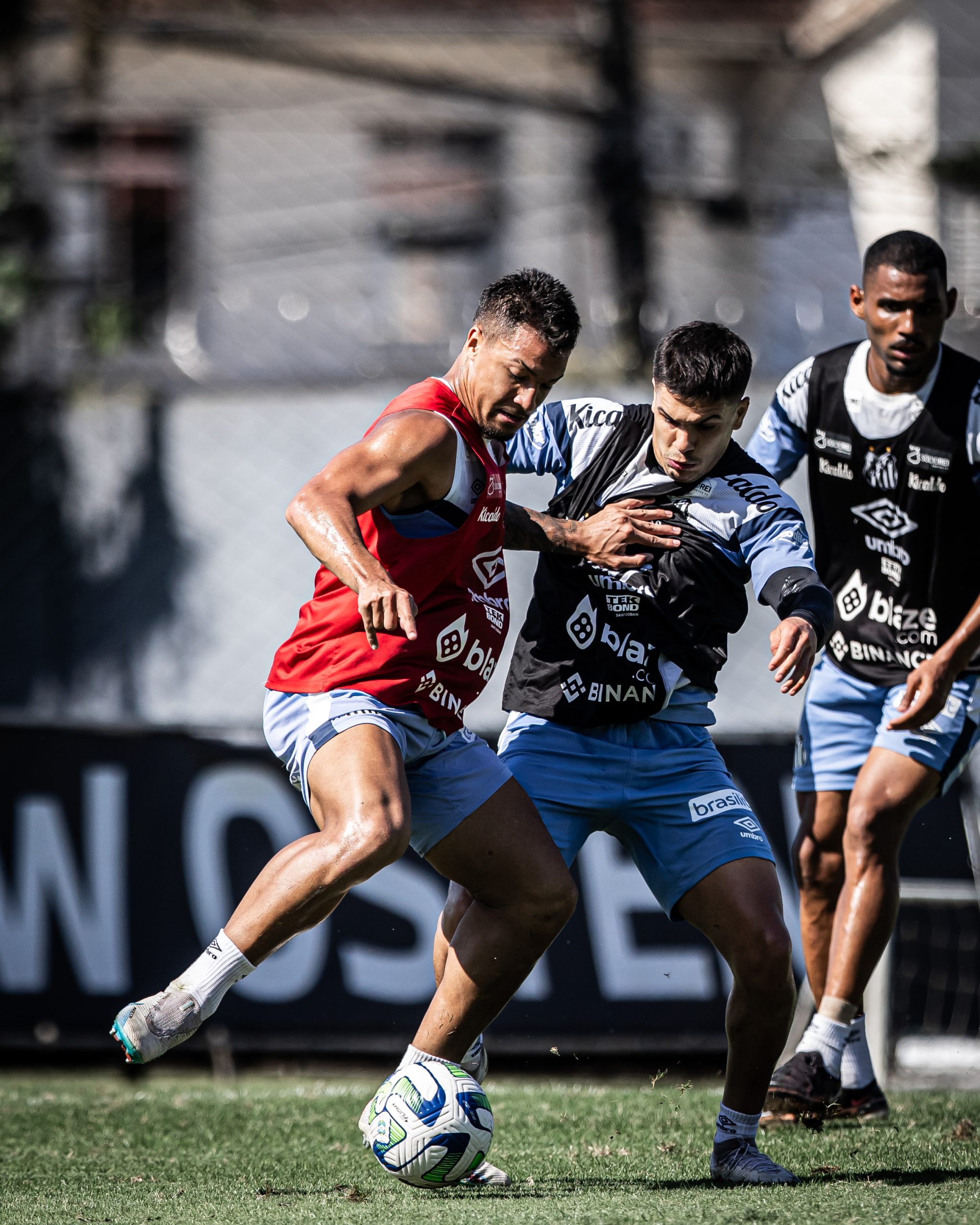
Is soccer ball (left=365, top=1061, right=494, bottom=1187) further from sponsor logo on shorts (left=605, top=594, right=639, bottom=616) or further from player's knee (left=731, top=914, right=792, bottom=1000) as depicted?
sponsor logo on shorts (left=605, top=594, right=639, bottom=616)

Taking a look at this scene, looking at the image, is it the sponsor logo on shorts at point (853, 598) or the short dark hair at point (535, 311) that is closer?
the short dark hair at point (535, 311)

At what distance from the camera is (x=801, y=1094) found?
4.66 meters

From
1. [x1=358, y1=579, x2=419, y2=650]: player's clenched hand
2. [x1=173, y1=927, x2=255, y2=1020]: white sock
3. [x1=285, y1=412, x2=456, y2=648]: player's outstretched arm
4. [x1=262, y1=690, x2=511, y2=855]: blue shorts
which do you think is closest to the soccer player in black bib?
[x1=262, y1=690, x2=511, y2=855]: blue shorts

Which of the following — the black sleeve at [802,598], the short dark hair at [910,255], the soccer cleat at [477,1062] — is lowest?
the soccer cleat at [477,1062]

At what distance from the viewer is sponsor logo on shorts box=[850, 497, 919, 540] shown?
15.9 feet

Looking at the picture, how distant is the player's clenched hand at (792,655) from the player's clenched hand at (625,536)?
→ 58cm

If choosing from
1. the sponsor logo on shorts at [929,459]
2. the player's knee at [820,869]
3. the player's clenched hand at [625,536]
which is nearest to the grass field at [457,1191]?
the player's knee at [820,869]

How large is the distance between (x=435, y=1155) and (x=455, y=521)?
160cm

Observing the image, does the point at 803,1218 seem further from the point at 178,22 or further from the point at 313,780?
the point at 178,22

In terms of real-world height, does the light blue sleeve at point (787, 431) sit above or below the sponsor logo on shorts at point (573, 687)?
above

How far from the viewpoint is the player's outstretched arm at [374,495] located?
10.7 ft

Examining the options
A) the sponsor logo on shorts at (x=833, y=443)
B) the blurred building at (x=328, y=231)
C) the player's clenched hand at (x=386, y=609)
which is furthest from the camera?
the blurred building at (x=328, y=231)

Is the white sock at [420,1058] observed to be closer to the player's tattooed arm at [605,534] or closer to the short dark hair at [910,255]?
the player's tattooed arm at [605,534]

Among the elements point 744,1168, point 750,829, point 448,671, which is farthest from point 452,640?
point 744,1168
